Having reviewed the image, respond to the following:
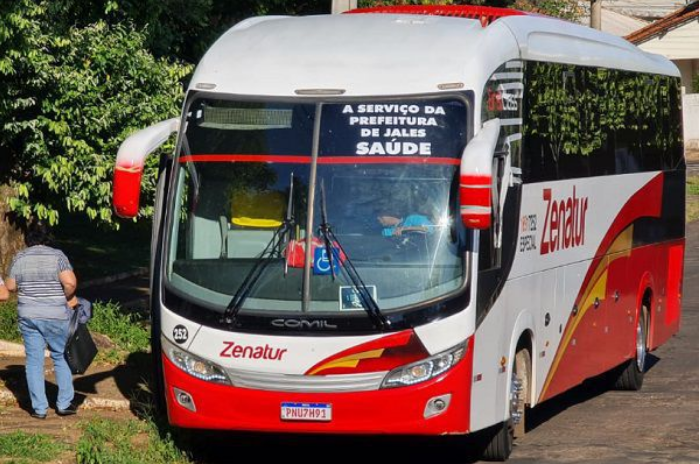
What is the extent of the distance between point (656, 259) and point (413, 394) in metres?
6.78

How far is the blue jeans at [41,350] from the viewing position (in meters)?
11.8

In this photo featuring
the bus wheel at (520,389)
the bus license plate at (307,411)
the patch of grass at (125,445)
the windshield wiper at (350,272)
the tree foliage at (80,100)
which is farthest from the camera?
the tree foliage at (80,100)

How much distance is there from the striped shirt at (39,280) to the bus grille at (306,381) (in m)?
2.47

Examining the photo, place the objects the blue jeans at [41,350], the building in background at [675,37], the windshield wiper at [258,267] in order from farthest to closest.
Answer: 1. the building in background at [675,37]
2. the blue jeans at [41,350]
3. the windshield wiper at [258,267]

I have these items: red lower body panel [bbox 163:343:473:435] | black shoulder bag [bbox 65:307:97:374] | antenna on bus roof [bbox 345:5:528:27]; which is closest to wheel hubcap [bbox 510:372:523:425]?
red lower body panel [bbox 163:343:473:435]

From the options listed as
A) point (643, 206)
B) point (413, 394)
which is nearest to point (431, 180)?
point (413, 394)

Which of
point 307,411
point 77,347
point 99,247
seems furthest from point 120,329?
point 99,247

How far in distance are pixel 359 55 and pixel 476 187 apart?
1.67m

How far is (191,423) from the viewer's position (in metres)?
10.1

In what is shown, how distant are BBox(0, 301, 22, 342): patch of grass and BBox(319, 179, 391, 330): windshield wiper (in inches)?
250

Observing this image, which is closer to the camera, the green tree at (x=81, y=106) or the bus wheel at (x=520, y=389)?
the bus wheel at (x=520, y=389)

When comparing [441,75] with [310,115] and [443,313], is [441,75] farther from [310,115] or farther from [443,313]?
[443,313]

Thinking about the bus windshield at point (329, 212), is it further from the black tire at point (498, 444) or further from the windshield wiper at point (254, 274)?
the black tire at point (498, 444)

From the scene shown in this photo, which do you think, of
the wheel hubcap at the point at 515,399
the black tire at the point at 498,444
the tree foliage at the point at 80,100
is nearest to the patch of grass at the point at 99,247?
the tree foliage at the point at 80,100
